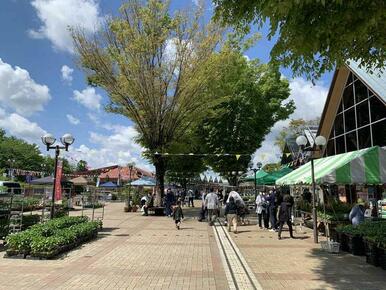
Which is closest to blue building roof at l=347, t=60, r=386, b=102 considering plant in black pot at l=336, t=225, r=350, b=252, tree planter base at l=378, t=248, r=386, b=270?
plant in black pot at l=336, t=225, r=350, b=252

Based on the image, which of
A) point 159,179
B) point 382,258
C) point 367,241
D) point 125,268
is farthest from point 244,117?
point 125,268

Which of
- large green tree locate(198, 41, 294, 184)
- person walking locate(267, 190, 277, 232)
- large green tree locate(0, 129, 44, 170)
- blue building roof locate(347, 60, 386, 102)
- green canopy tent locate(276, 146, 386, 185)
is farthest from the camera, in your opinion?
large green tree locate(0, 129, 44, 170)

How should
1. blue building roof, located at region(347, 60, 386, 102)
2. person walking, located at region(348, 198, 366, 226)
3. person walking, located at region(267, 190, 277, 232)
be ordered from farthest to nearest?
person walking, located at region(267, 190, 277, 232)
blue building roof, located at region(347, 60, 386, 102)
person walking, located at region(348, 198, 366, 226)

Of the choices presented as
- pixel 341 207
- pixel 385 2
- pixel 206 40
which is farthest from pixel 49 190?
pixel 385 2

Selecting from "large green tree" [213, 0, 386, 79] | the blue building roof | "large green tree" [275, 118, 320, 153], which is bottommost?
"large green tree" [213, 0, 386, 79]

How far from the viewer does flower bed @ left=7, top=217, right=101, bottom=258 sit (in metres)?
10.2

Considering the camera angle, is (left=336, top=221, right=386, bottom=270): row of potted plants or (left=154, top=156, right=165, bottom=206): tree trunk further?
(left=154, top=156, right=165, bottom=206): tree trunk

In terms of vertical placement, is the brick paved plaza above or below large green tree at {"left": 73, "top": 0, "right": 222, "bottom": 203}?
below

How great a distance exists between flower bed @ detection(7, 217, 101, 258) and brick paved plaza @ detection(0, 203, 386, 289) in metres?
0.29

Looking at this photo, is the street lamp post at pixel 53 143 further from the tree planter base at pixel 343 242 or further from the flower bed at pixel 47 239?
the tree planter base at pixel 343 242

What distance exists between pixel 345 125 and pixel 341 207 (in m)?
6.06

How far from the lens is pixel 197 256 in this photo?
11.0 metres

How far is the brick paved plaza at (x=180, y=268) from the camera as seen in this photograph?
7.78 m

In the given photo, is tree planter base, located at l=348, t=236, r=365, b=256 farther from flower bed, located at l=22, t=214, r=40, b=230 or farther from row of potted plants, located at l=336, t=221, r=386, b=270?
flower bed, located at l=22, t=214, r=40, b=230
